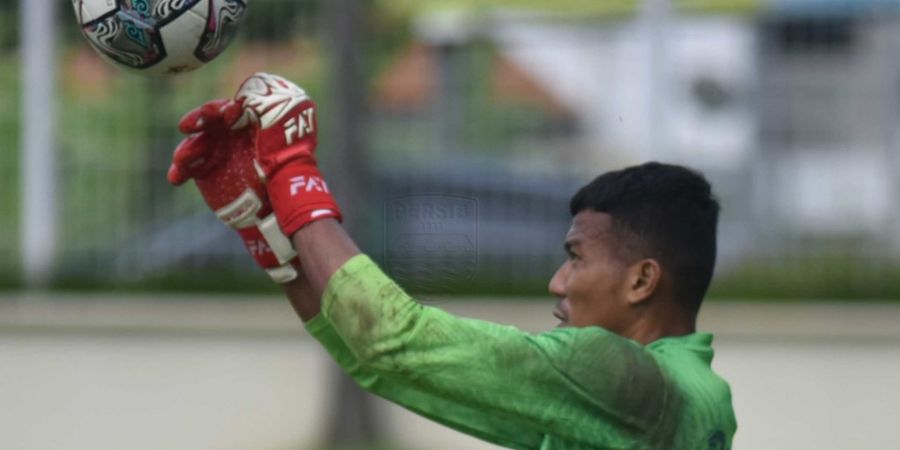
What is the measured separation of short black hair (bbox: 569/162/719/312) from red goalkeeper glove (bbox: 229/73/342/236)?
20.3 inches

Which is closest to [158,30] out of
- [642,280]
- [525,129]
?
[642,280]

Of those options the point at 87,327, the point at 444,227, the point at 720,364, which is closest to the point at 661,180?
the point at 444,227

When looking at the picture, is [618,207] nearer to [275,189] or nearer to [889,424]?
[275,189]

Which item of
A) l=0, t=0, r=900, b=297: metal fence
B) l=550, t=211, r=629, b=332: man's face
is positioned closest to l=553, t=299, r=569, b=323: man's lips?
l=550, t=211, r=629, b=332: man's face

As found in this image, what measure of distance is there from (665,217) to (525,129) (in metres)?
6.75

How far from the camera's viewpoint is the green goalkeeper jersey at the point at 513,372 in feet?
10.1

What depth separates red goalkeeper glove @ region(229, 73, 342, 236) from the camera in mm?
3268

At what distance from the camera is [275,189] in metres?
3.33

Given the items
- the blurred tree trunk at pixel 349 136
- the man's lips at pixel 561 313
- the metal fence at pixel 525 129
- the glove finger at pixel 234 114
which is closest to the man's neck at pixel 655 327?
the man's lips at pixel 561 313

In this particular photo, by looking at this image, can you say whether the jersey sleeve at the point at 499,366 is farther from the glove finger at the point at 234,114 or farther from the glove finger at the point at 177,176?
the glove finger at the point at 177,176

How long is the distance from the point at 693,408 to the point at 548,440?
0.30 m

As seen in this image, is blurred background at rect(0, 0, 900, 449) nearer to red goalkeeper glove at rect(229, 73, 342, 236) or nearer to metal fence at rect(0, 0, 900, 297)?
metal fence at rect(0, 0, 900, 297)

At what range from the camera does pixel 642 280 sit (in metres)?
3.39

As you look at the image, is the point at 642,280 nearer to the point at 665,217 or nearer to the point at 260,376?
the point at 665,217
